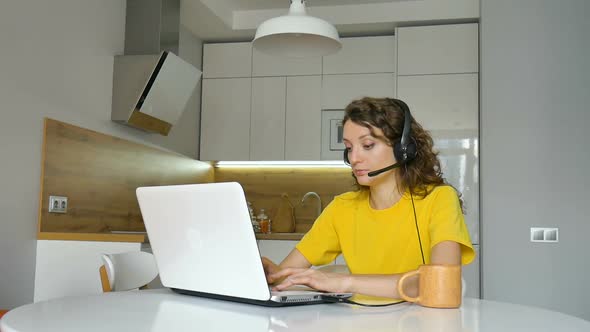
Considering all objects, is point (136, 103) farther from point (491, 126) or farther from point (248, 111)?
point (491, 126)

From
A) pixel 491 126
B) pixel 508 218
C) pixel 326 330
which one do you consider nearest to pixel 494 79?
pixel 491 126

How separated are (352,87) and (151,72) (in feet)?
5.61

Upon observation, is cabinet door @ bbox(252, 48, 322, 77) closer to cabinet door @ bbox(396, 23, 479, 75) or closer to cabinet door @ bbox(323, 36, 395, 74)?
cabinet door @ bbox(323, 36, 395, 74)

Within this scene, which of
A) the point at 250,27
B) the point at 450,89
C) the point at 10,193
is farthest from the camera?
the point at 250,27

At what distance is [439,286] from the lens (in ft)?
3.99

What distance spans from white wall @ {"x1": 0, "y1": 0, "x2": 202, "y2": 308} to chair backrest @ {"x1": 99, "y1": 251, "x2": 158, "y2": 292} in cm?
89

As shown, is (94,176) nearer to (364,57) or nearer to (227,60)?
(227,60)

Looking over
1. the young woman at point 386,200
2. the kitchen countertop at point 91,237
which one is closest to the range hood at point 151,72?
the kitchen countertop at point 91,237

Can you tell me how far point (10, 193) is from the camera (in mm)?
2770

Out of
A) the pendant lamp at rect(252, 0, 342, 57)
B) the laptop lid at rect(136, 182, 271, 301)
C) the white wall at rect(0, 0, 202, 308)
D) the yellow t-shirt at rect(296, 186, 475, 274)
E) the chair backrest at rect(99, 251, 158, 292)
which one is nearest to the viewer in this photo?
the laptop lid at rect(136, 182, 271, 301)

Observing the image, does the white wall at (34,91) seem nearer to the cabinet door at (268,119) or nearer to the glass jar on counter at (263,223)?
the cabinet door at (268,119)

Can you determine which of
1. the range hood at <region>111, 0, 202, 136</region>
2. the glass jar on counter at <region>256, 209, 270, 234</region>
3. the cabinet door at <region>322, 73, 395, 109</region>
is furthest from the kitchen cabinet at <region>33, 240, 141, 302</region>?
the cabinet door at <region>322, 73, 395, 109</region>

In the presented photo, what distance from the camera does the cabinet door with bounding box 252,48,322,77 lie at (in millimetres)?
4719

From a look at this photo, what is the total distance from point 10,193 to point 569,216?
2825 mm
